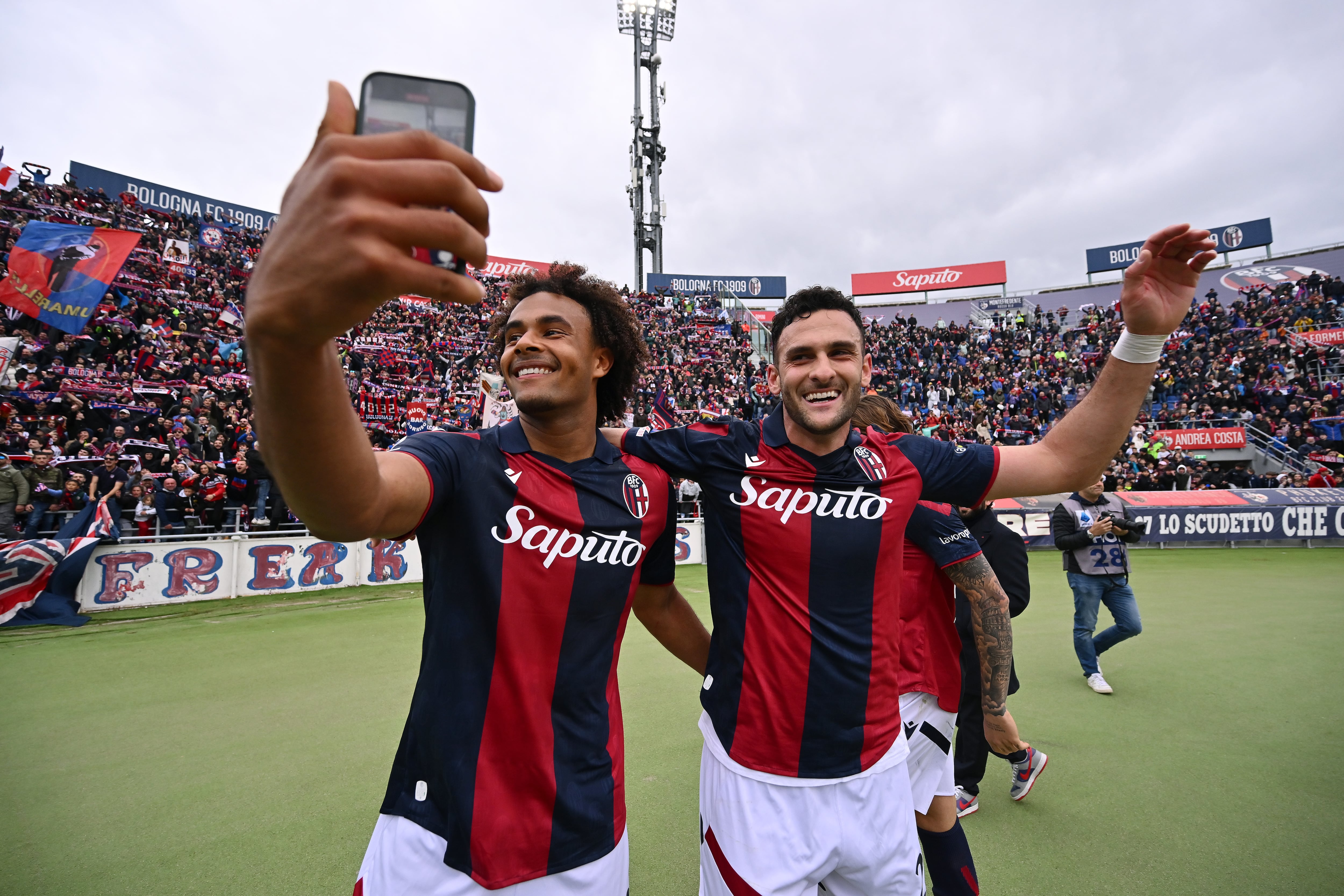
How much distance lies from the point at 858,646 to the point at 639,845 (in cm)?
192

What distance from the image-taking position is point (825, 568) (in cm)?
219

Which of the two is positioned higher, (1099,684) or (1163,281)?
(1163,281)

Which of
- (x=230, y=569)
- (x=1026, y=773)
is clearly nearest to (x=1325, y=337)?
(x=1026, y=773)

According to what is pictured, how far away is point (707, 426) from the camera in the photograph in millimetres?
2543

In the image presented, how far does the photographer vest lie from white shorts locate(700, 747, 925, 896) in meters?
4.59

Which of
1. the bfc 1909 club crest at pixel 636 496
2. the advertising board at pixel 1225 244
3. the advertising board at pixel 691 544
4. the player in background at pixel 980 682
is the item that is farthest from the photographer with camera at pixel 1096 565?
the advertising board at pixel 1225 244

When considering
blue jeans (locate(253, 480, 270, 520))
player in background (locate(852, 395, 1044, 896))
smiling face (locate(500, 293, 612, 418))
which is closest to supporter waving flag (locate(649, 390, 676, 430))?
player in background (locate(852, 395, 1044, 896))

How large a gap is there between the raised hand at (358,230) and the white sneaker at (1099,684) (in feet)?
21.8

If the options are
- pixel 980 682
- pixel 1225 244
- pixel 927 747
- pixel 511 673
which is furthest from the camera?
pixel 1225 244

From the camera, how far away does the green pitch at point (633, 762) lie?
300cm

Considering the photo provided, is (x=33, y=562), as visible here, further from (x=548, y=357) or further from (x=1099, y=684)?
(x=1099, y=684)

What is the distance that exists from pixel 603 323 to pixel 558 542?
97 cm

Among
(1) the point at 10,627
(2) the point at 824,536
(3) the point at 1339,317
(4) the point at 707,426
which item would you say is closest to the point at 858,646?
(2) the point at 824,536

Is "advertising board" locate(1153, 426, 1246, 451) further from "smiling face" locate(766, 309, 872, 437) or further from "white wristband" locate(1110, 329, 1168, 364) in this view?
"smiling face" locate(766, 309, 872, 437)
